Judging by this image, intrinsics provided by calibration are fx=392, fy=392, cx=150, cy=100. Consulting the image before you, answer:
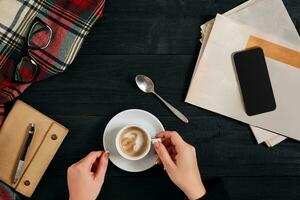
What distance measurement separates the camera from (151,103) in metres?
0.91

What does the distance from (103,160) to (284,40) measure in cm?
50

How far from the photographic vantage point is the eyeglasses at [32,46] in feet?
2.91

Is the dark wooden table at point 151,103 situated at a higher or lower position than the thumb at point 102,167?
higher

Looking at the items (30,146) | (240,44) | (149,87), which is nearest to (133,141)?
(149,87)

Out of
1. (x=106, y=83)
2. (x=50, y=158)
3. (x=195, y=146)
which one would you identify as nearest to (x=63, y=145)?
(x=50, y=158)

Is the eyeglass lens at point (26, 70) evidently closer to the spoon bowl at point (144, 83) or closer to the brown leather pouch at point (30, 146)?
the brown leather pouch at point (30, 146)

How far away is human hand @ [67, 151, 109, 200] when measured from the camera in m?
0.80

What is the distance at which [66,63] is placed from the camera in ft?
2.94

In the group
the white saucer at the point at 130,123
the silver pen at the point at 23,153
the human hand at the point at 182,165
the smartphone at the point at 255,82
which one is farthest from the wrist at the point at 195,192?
the silver pen at the point at 23,153

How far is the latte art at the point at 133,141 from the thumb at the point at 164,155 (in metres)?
0.07

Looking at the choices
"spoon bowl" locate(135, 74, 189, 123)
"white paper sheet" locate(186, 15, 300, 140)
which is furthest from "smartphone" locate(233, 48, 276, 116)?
"spoon bowl" locate(135, 74, 189, 123)

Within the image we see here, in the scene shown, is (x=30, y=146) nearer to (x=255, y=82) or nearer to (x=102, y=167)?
(x=102, y=167)

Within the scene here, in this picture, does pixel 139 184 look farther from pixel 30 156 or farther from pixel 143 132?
pixel 30 156

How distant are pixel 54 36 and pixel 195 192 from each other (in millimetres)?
470
